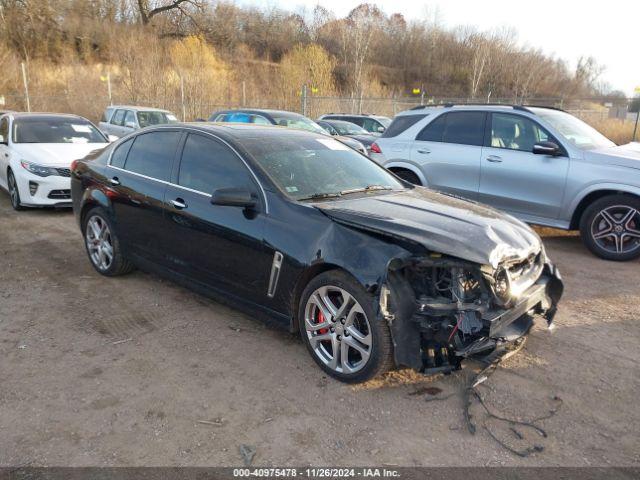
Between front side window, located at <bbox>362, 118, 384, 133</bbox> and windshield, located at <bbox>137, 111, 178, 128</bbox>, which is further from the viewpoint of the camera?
front side window, located at <bbox>362, 118, 384, 133</bbox>

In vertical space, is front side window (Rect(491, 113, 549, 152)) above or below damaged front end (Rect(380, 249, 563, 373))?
above

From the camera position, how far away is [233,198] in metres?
3.62

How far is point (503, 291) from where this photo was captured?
123 inches

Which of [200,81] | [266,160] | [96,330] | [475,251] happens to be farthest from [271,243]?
[200,81]

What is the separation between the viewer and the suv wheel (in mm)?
6098

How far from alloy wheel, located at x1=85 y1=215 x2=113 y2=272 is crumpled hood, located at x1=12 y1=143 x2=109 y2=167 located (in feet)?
11.1

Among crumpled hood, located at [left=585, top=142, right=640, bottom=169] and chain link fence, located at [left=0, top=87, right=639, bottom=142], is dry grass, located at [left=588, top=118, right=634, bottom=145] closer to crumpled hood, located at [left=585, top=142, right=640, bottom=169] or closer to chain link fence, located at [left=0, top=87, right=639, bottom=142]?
chain link fence, located at [left=0, top=87, right=639, bottom=142]

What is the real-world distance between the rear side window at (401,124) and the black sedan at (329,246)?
138 inches

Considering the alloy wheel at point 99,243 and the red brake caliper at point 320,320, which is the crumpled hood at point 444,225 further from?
the alloy wheel at point 99,243

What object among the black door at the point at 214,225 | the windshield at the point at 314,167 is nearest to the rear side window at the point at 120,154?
the black door at the point at 214,225

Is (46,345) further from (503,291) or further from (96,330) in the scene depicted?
(503,291)

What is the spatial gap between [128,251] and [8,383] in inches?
75.3

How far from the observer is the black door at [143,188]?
14.9ft

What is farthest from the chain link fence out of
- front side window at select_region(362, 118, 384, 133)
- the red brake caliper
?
the red brake caliper
